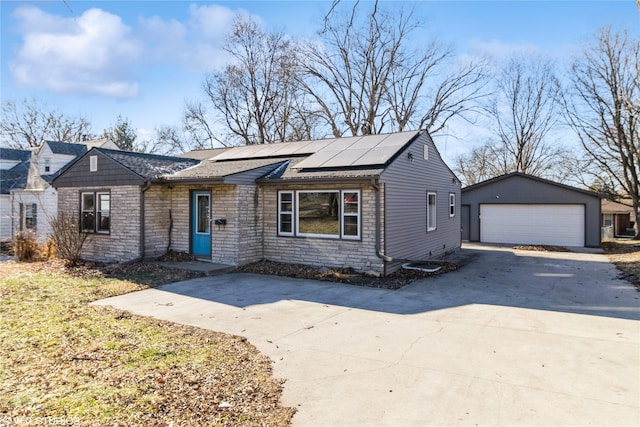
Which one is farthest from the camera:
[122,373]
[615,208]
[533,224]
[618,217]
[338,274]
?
[618,217]

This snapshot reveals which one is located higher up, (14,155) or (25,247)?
(14,155)

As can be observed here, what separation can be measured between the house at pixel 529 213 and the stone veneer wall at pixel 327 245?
12902mm

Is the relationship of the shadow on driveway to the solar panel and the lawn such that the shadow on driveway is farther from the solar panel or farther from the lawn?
the solar panel

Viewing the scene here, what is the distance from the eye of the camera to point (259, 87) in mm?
28391

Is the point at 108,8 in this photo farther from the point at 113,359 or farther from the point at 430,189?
the point at 430,189

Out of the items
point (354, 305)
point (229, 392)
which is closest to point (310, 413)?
point (229, 392)

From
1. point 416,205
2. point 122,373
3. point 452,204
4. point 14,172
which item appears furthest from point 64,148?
point 122,373

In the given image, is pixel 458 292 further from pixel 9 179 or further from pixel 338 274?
pixel 9 179

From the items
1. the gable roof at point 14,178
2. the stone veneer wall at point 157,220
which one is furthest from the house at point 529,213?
the gable roof at point 14,178

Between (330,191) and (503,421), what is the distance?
787cm

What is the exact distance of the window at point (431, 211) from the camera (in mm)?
13600

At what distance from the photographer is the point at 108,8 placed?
19.7ft

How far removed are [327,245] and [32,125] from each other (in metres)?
32.8

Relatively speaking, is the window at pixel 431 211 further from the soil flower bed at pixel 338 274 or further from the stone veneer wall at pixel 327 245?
the stone veneer wall at pixel 327 245
